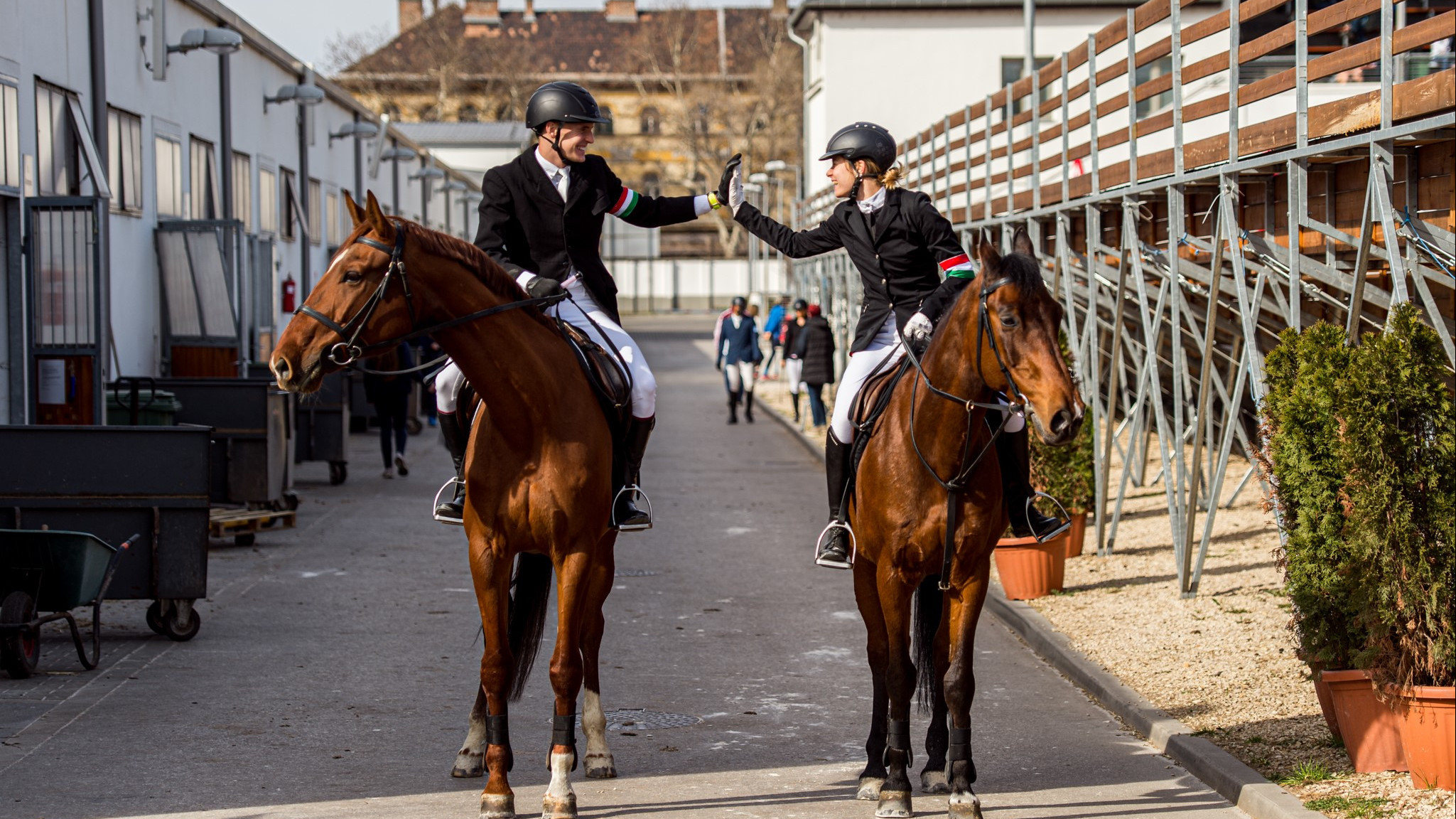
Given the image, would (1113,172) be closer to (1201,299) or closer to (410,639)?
(1201,299)

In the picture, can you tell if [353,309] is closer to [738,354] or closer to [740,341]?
[740,341]

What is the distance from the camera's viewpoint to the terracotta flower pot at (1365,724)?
6.35 metres

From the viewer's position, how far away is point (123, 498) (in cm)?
984

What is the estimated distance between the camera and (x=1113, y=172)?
42.1 feet

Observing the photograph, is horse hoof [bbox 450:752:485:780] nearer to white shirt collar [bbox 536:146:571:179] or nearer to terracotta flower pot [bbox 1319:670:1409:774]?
white shirt collar [bbox 536:146:571:179]

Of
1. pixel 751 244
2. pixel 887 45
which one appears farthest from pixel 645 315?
pixel 887 45

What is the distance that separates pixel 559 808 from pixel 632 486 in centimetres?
146

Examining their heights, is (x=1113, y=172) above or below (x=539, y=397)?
above

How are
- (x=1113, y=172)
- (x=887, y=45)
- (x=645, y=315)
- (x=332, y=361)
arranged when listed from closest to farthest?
(x=332, y=361) → (x=1113, y=172) → (x=887, y=45) → (x=645, y=315)

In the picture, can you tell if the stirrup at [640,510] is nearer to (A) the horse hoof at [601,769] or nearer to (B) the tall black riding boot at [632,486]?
(B) the tall black riding boot at [632,486]

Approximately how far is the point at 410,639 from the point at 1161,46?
21.4ft

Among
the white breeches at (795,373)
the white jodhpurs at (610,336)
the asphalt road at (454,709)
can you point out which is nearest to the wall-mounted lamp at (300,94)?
the white breeches at (795,373)

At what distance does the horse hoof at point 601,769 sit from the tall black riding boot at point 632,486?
955 mm

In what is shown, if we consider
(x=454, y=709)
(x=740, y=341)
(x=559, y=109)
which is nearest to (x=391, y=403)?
(x=740, y=341)
